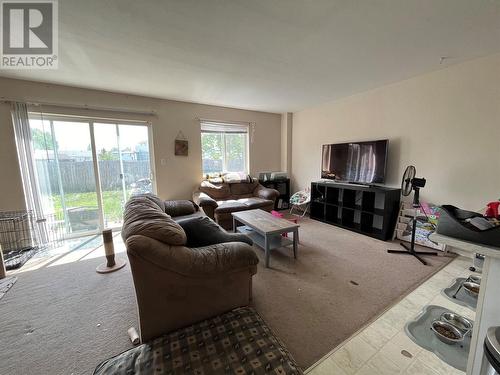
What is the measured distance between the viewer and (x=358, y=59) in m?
2.38

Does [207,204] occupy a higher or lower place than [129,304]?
higher

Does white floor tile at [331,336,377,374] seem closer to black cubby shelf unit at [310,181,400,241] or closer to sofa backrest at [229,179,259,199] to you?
black cubby shelf unit at [310,181,400,241]

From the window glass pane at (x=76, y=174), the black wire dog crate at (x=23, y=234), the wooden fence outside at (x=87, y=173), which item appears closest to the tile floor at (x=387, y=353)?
the black wire dog crate at (x=23, y=234)

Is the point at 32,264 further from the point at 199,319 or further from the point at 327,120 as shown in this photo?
the point at 327,120

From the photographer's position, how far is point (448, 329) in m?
1.45

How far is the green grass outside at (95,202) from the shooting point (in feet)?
10.7

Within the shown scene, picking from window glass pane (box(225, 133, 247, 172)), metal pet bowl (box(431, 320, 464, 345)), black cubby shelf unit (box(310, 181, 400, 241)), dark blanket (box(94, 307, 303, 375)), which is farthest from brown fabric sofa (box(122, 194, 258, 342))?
window glass pane (box(225, 133, 247, 172))

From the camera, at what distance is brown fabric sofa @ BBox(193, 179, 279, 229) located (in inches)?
138

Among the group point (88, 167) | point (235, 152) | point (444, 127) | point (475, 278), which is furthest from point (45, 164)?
point (444, 127)

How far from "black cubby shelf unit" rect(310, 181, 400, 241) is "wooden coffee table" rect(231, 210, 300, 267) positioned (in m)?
1.51

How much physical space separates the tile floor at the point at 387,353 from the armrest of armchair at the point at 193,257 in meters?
0.77

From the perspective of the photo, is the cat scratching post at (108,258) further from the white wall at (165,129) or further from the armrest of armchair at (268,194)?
the armrest of armchair at (268,194)

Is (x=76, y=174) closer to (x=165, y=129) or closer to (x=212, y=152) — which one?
(x=165, y=129)

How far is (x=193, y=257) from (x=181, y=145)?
3.13 meters
